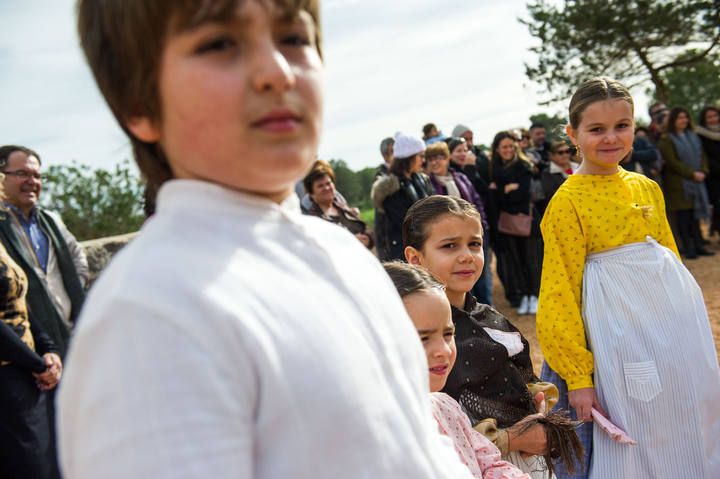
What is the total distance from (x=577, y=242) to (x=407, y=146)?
3.80m

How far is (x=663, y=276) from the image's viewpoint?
2797mm

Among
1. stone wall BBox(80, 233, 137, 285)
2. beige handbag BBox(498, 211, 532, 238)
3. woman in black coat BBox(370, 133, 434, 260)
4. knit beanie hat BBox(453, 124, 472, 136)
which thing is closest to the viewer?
stone wall BBox(80, 233, 137, 285)

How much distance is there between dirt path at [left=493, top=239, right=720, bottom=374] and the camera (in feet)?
23.1

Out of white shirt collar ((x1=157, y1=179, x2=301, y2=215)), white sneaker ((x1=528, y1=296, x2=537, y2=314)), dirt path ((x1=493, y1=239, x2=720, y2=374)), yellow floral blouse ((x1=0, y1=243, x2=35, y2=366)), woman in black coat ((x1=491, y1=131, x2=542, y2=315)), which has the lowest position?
dirt path ((x1=493, y1=239, x2=720, y2=374))

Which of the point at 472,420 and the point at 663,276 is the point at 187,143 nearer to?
the point at 472,420

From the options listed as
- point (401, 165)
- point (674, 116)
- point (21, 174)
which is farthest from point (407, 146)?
point (674, 116)

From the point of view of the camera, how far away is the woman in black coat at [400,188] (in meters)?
6.30

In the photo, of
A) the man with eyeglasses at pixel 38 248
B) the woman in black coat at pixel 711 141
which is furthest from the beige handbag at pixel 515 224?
the man with eyeglasses at pixel 38 248

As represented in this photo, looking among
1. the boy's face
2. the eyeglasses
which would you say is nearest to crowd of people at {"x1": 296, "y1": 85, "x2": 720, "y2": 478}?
the boy's face

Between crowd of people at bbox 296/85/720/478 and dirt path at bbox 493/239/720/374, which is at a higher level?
crowd of people at bbox 296/85/720/478

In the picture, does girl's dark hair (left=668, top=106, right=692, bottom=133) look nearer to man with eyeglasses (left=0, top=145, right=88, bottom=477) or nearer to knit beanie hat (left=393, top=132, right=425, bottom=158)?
knit beanie hat (left=393, top=132, right=425, bottom=158)

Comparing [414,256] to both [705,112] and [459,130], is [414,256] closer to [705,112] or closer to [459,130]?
[459,130]

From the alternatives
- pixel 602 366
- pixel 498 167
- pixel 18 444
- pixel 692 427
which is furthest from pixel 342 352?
pixel 498 167

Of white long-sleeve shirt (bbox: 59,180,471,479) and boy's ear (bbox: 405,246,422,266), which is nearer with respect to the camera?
white long-sleeve shirt (bbox: 59,180,471,479)
